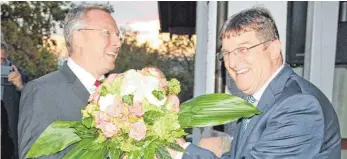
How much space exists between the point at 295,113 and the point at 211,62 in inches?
61.1

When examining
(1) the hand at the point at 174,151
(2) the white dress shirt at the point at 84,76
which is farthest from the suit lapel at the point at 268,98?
(2) the white dress shirt at the point at 84,76

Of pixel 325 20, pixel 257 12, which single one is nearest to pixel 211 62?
pixel 325 20

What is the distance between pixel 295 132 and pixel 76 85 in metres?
0.89

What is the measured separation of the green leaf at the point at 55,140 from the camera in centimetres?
131

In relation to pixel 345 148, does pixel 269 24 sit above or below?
above

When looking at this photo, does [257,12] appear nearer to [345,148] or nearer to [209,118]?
[209,118]

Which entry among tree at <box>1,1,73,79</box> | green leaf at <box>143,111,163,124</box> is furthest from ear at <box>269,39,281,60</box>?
tree at <box>1,1,73,79</box>

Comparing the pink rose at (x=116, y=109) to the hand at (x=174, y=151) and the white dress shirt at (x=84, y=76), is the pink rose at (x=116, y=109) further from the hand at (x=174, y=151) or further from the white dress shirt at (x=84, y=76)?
the white dress shirt at (x=84, y=76)

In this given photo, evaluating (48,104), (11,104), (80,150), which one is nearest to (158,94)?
(80,150)

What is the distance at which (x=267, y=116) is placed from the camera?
4.59ft

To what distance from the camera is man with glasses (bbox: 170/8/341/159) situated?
1.32m

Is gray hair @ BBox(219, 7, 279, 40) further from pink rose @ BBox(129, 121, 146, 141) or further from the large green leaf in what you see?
pink rose @ BBox(129, 121, 146, 141)

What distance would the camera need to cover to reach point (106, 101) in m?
1.27

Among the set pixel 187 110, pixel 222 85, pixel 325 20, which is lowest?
pixel 222 85
